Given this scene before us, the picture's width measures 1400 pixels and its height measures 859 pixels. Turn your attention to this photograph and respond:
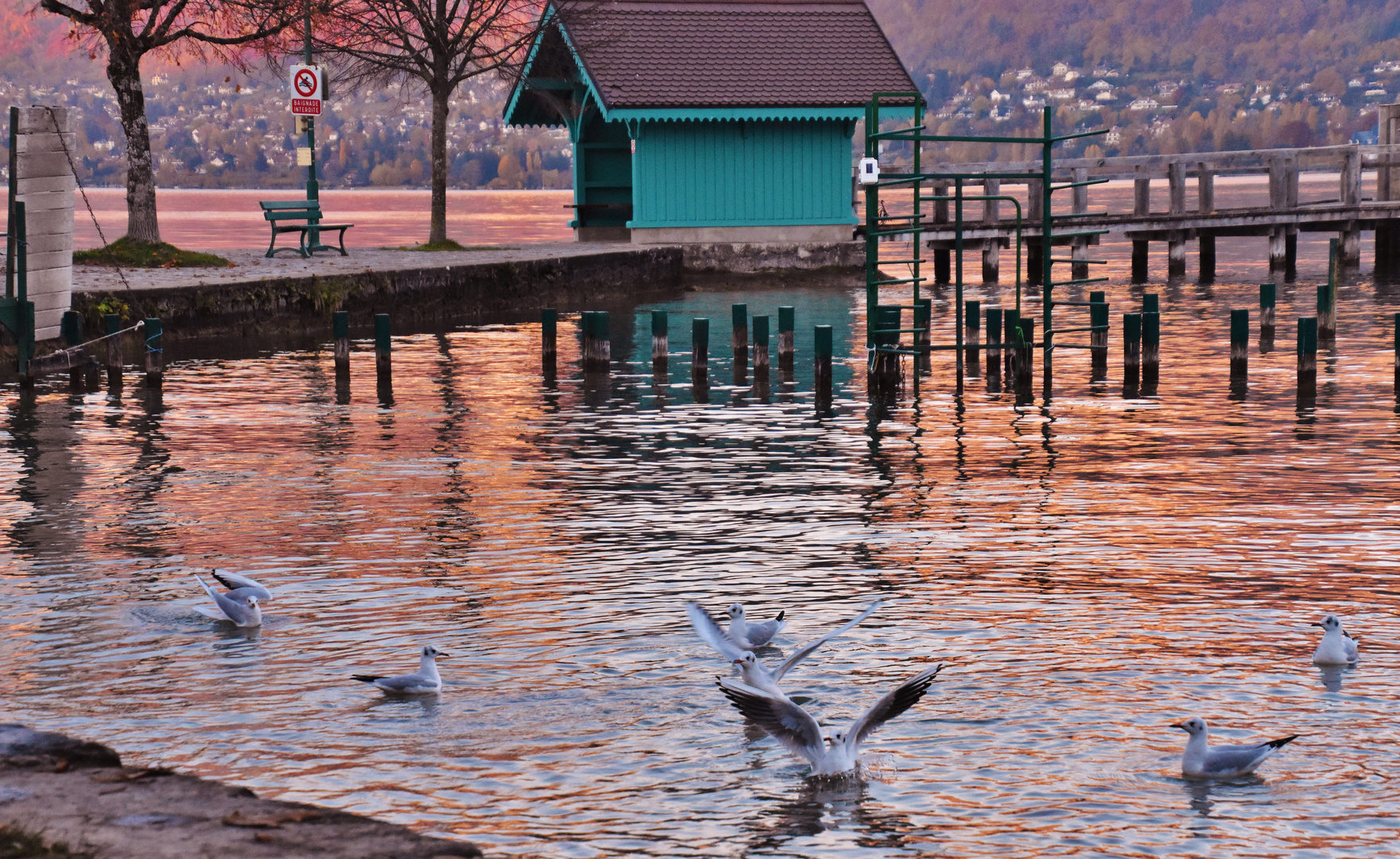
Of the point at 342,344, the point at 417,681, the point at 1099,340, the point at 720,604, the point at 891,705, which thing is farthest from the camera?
the point at 1099,340

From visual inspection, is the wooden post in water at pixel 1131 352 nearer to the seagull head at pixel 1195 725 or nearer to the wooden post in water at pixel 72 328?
the wooden post in water at pixel 72 328

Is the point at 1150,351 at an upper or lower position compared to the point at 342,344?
lower

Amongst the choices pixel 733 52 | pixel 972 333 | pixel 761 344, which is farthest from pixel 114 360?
pixel 733 52

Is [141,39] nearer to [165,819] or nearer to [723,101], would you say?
[723,101]

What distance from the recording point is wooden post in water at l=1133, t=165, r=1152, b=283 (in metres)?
40.8

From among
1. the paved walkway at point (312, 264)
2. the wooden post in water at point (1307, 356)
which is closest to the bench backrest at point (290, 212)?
the paved walkway at point (312, 264)

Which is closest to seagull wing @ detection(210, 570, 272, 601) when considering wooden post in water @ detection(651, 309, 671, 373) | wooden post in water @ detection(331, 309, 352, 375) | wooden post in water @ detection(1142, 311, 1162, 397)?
wooden post in water @ detection(331, 309, 352, 375)

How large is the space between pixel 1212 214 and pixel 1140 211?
1648 mm

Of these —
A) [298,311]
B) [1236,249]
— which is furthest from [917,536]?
[1236,249]

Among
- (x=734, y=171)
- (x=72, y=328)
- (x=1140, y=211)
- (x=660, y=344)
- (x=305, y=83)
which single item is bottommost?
(x=660, y=344)

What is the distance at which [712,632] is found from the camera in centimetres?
909

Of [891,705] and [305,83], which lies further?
[305,83]

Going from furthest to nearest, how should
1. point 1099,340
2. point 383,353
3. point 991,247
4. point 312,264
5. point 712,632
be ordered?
point 991,247, point 312,264, point 1099,340, point 383,353, point 712,632

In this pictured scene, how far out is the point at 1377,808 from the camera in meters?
7.41
